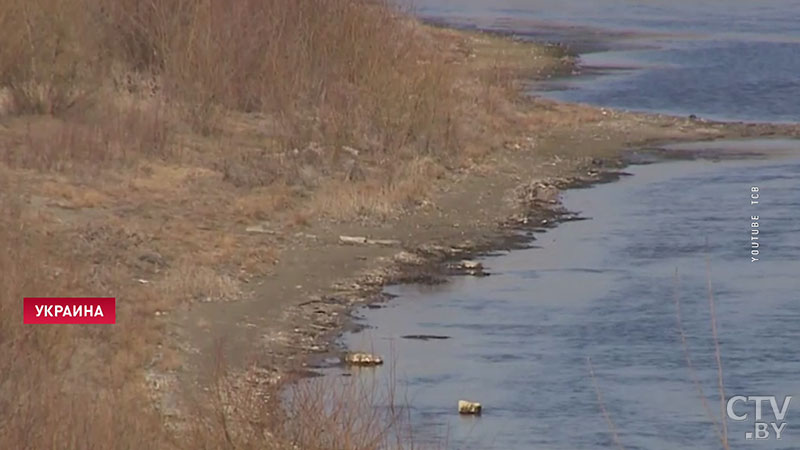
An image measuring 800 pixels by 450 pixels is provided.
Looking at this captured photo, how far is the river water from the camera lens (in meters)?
12.9

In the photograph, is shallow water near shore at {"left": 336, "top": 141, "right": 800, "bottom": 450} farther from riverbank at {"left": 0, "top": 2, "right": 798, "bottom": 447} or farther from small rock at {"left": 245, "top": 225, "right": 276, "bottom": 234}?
small rock at {"left": 245, "top": 225, "right": 276, "bottom": 234}

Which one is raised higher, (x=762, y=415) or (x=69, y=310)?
(x=69, y=310)

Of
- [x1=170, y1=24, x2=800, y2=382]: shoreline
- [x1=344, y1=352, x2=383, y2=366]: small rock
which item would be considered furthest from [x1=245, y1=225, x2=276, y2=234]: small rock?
[x1=344, y1=352, x2=383, y2=366]: small rock

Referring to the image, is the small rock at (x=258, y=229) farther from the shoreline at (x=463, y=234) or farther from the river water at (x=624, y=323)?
the river water at (x=624, y=323)

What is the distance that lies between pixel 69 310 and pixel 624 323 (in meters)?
5.48

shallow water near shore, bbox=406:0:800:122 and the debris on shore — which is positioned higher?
the debris on shore

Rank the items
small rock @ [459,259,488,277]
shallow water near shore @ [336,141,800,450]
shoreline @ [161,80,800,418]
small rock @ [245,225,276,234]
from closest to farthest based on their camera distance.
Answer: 1. shallow water near shore @ [336,141,800,450]
2. shoreline @ [161,80,800,418]
3. small rock @ [459,259,488,277]
4. small rock @ [245,225,276,234]

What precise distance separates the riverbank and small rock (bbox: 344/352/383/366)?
319 millimetres

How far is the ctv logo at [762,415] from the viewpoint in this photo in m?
12.7

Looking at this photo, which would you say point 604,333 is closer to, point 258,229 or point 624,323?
point 624,323

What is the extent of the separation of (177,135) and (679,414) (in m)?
10.8

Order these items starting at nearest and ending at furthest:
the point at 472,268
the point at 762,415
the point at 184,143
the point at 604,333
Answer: the point at 762,415 < the point at 604,333 < the point at 472,268 < the point at 184,143

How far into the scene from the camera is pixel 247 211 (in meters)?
19.5

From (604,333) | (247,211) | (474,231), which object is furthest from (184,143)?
(604,333)
